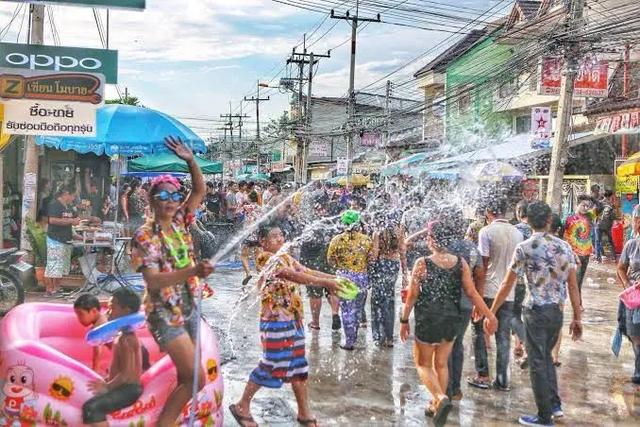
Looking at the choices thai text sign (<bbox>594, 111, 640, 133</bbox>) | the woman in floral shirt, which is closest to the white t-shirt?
the woman in floral shirt

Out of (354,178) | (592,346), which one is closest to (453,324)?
(592,346)

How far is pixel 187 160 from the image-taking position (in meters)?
4.24

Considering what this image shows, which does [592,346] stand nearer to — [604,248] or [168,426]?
[168,426]

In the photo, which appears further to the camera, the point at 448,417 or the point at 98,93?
the point at 98,93

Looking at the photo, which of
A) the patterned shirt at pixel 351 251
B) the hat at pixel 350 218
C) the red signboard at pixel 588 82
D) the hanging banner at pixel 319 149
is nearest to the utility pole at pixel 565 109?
the red signboard at pixel 588 82

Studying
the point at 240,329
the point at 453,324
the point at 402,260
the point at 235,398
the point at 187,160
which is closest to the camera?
the point at 187,160

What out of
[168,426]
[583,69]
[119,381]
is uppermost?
[583,69]

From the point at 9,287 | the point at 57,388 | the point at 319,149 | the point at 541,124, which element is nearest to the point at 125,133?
the point at 9,287

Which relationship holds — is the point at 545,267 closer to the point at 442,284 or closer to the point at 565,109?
the point at 442,284

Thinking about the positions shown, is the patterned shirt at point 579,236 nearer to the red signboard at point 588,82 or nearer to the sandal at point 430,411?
the sandal at point 430,411

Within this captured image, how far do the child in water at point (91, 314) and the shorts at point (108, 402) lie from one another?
448 millimetres

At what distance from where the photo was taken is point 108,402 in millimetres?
4285

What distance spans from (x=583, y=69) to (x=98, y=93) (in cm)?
1297

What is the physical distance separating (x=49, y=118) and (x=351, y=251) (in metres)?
4.49
